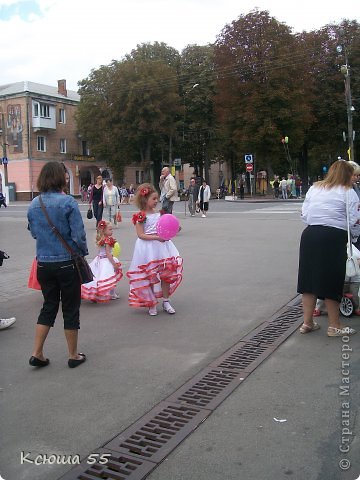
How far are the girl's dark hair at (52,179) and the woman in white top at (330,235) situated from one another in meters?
2.48

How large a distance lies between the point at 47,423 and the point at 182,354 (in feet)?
5.49

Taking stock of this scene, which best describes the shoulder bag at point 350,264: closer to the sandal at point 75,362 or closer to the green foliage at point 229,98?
the sandal at point 75,362

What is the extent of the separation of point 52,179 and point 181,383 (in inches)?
81.6

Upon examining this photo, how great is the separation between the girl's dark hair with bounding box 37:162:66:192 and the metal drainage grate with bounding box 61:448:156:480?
2.38m

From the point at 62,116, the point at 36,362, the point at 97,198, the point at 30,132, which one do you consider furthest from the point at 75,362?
the point at 62,116

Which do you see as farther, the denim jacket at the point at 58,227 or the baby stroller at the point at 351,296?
the baby stroller at the point at 351,296

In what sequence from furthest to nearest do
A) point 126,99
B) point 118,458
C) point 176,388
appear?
1. point 126,99
2. point 176,388
3. point 118,458

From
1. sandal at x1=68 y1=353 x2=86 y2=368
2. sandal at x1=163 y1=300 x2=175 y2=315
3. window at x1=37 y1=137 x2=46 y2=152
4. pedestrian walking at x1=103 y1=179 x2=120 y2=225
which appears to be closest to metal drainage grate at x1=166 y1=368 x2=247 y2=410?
sandal at x1=68 y1=353 x2=86 y2=368

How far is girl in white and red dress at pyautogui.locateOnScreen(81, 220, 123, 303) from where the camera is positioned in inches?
280

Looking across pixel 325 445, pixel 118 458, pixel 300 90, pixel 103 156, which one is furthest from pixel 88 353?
pixel 103 156

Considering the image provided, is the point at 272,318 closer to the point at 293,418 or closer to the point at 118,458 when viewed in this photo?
the point at 293,418

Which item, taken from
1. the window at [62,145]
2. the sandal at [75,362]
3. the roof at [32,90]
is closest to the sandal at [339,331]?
the sandal at [75,362]

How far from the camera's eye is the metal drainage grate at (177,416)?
309cm

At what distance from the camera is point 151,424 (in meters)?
3.61
